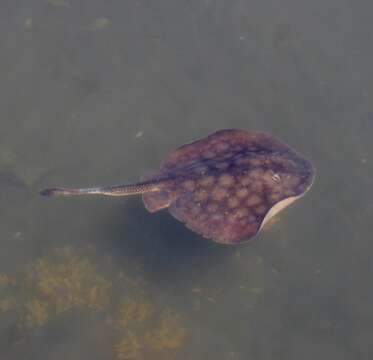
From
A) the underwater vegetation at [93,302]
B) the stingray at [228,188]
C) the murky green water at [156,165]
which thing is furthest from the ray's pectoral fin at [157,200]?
the underwater vegetation at [93,302]

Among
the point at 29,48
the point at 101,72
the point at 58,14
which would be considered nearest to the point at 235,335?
the point at 101,72

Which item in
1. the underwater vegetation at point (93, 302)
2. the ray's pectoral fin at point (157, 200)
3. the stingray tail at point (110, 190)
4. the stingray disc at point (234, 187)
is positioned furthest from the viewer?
the underwater vegetation at point (93, 302)

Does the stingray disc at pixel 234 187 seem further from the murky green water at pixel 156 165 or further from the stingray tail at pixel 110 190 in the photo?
the murky green water at pixel 156 165

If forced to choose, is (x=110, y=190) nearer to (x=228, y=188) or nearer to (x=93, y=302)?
(x=228, y=188)

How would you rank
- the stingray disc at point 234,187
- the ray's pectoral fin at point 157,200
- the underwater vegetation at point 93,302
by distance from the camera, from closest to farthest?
the stingray disc at point 234,187 < the ray's pectoral fin at point 157,200 < the underwater vegetation at point 93,302

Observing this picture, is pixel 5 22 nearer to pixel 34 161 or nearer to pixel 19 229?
pixel 34 161

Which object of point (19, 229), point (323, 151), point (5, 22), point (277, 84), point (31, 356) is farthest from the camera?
point (5, 22)

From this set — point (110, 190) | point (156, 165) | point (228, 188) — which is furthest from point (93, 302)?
point (228, 188)

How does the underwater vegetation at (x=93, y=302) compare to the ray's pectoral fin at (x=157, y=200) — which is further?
the underwater vegetation at (x=93, y=302)
